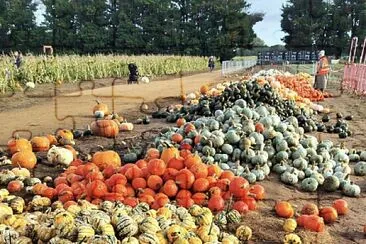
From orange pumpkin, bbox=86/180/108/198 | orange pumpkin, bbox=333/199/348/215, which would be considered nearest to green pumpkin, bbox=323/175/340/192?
orange pumpkin, bbox=333/199/348/215

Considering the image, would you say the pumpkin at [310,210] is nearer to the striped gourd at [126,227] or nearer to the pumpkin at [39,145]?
the striped gourd at [126,227]

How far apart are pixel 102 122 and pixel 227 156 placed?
327 cm

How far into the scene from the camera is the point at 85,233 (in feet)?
10.1

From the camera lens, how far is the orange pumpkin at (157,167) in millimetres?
4930

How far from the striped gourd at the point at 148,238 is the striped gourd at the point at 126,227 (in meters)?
0.07

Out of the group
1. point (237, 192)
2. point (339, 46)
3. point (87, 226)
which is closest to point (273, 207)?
point (237, 192)

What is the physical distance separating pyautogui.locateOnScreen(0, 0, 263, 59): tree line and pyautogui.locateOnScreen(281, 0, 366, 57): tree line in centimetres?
895

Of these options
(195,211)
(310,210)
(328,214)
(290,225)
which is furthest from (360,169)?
(195,211)

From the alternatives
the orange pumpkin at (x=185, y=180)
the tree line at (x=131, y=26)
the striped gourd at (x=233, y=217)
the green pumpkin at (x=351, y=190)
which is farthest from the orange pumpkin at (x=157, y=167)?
the tree line at (x=131, y=26)

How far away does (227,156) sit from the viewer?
5.89m

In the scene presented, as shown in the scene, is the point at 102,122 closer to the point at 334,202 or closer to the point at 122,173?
the point at 122,173

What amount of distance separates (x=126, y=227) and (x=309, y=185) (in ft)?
10.3

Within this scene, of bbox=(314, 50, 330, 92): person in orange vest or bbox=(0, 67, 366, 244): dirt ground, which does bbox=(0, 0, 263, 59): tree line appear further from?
bbox=(314, 50, 330, 92): person in orange vest

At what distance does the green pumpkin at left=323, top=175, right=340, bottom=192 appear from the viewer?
575 cm
